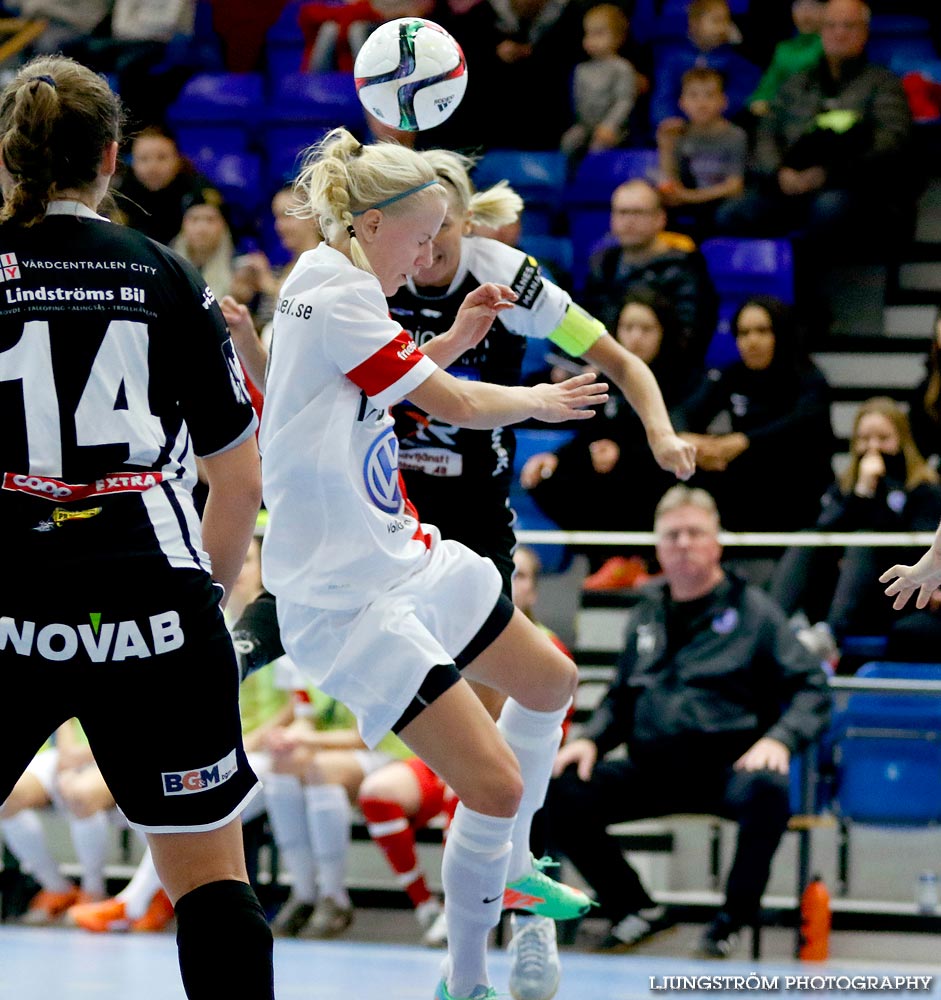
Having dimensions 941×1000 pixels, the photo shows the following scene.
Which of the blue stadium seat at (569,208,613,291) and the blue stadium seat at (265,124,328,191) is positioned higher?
the blue stadium seat at (265,124,328,191)

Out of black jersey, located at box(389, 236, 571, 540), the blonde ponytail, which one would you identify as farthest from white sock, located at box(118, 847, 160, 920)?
the blonde ponytail

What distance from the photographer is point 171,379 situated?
2.81m

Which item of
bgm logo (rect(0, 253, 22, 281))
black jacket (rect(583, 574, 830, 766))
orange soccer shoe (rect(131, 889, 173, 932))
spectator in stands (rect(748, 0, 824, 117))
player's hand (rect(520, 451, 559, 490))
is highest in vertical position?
spectator in stands (rect(748, 0, 824, 117))

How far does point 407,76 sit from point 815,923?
A: 11.1 feet

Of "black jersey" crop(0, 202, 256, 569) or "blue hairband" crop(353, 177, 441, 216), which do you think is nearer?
"black jersey" crop(0, 202, 256, 569)

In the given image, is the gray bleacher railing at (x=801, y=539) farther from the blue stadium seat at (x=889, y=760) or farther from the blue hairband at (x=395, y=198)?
the blue hairband at (x=395, y=198)

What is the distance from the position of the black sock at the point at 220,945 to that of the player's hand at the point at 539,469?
4.61 meters

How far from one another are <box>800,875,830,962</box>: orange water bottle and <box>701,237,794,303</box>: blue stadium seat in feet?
12.1

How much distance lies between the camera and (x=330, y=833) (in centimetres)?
615

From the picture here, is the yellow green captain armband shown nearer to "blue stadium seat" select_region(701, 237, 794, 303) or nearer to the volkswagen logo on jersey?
the volkswagen logo on jersey

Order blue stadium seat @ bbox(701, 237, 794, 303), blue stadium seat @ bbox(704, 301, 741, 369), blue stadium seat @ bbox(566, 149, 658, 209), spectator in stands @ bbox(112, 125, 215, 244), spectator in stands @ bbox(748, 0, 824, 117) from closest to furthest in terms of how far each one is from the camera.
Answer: blue stadium seat @ bbox(704, 301, 741, 369) < blue stadium seat @ bbox(701, 237, 794, 303) < spectator in stands @ bbox(748, 0, 824, 117) < blue stadium seat @ bbox(566, 149, 658, 209) < spectator in stands @ bbox(112, 125, 215, 244)

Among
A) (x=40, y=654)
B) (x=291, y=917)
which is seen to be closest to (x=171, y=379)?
(x=40, y=654)

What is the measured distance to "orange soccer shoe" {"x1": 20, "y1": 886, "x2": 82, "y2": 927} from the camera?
661cm

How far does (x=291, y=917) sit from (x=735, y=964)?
179 cm
